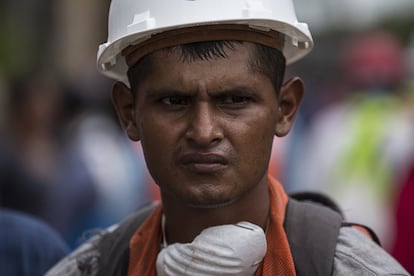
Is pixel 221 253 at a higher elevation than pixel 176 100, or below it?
below

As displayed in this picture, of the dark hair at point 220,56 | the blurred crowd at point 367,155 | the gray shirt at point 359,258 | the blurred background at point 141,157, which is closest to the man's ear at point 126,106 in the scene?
the dark hair at point 220,56

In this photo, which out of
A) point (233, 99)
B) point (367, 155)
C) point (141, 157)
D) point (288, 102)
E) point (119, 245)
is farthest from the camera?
point (141, 157)

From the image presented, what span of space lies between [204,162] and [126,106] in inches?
19.6

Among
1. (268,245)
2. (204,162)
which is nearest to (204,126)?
(204,162)

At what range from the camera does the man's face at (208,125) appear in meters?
3.68

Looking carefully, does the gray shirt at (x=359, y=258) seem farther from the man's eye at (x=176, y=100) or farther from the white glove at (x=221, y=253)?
the man's eye at (x=176, y=100)

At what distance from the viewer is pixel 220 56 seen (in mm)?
→ 3691

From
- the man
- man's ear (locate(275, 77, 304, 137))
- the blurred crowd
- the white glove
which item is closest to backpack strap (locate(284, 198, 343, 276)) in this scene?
the man

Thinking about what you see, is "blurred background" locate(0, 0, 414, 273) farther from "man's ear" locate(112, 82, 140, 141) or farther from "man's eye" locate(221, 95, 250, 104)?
"man's eye" locate(221, 95, 250, 104)

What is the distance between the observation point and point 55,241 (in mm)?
Result: 4680

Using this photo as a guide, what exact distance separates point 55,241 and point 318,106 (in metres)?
8.57

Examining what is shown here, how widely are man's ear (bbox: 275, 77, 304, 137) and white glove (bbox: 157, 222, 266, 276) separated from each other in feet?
1.25

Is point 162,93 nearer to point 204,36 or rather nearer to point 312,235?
point 204,36

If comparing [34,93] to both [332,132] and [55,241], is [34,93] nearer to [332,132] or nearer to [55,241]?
[332,132]
